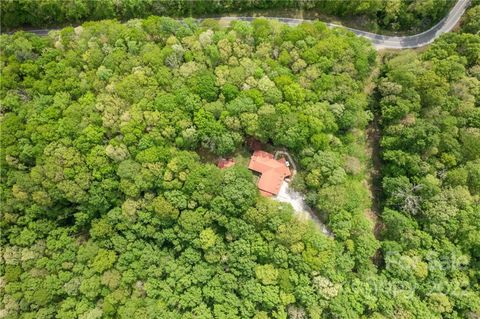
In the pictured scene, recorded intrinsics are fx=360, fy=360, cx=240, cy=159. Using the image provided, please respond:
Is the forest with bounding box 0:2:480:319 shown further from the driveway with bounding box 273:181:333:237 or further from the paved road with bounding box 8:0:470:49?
the paved road with bounding box 8:0:470:49

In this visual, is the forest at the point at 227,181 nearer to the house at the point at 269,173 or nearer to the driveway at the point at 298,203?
the driveway at the point at 298,203

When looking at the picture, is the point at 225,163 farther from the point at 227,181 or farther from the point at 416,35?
the point at 416,35

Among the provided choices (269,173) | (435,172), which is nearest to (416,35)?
(435,172)

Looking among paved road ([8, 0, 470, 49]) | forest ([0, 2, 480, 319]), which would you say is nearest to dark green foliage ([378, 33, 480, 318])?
forest ([0, 2, 480, 319])

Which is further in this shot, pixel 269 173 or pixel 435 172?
pixel 269 173

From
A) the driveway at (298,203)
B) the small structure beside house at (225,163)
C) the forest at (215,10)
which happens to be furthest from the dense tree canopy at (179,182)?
the forest at (215,10)

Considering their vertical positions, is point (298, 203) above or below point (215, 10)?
below
